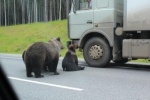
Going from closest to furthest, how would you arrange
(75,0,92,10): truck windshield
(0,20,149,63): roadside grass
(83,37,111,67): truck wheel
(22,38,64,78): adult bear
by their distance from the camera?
(22,38,64,78): adult bear
(83,37,111,67): truck wheel
(75,0,92,10): truck windshield
(0,20,149,63): roadside grass

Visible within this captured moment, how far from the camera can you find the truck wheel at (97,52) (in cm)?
1224

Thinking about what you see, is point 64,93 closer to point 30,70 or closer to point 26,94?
point 26,94

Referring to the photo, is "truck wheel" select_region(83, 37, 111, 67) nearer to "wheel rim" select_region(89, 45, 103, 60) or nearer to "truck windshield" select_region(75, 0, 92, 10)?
"wheel rim" select_region(89, 45, 103, 60)

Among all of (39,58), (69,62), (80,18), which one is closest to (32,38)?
(80,18)

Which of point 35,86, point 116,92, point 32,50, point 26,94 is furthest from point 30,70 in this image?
point 116,92

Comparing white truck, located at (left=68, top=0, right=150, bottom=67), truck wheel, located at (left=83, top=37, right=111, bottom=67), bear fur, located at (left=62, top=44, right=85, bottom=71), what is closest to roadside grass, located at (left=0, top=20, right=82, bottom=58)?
white truck, located at (left=68, top=0, right=150, bottom=67)

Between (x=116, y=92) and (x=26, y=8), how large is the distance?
73350 mm

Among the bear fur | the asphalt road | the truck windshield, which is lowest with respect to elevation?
the asphalt road

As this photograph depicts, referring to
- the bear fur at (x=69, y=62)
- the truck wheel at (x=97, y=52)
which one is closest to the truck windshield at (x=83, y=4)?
the truck wheel at (x=97, y=52)

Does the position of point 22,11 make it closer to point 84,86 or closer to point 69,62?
point 69,62

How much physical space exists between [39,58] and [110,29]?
11.2ft

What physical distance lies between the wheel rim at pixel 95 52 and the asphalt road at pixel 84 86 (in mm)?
1517

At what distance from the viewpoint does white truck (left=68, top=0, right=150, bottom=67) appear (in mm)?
11258

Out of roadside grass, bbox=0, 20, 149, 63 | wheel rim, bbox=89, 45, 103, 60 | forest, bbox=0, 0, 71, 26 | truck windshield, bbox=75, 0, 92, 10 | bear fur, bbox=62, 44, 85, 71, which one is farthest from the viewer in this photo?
forest, bbox=0, 0, 71, 26
